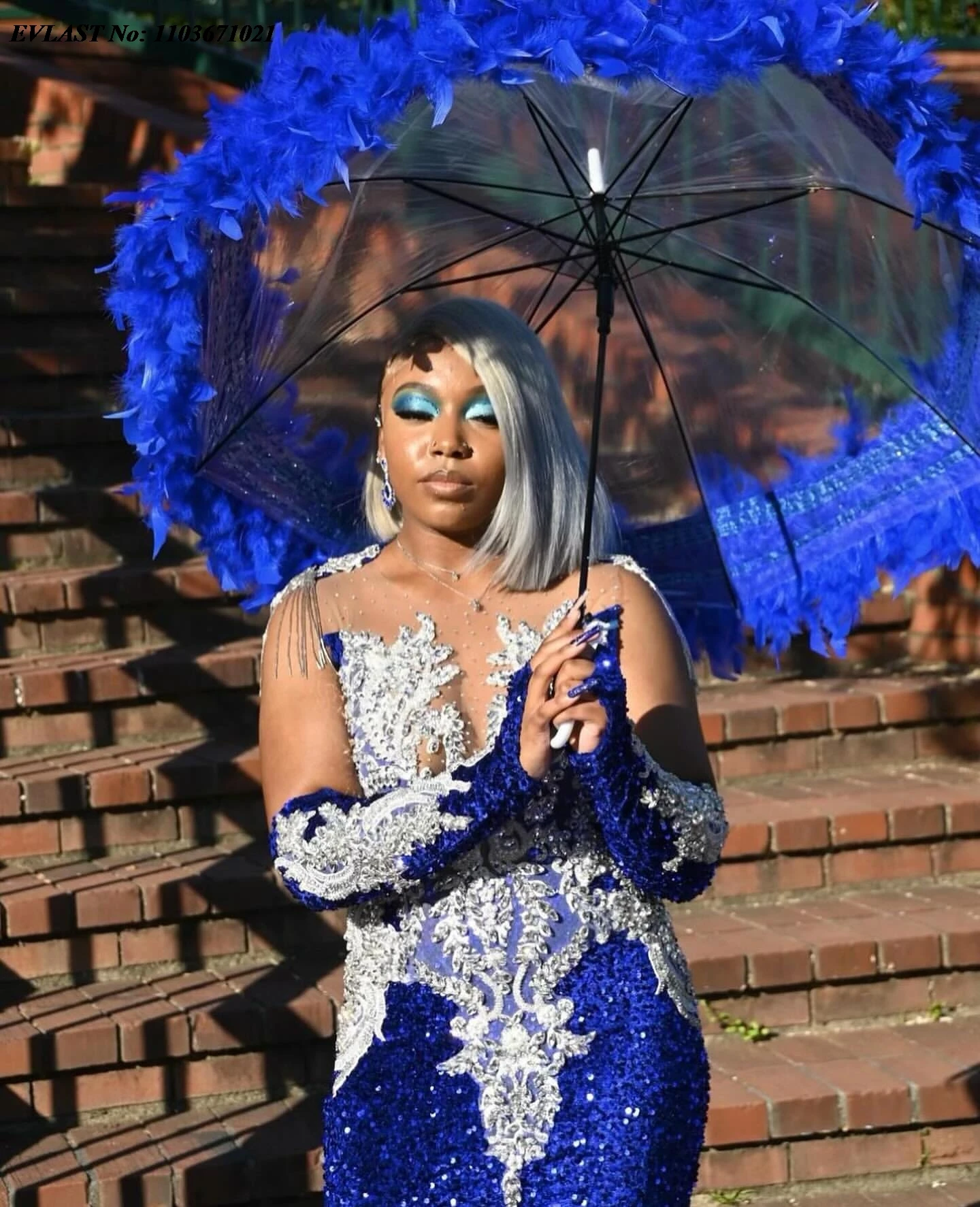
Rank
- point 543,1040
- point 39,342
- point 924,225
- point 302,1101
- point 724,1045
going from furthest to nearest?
point 39,342, point 724,1045, point 302,1101, point 924,225, point 543,1040

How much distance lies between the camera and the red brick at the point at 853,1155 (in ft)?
14.4

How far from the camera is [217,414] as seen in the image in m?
2.74

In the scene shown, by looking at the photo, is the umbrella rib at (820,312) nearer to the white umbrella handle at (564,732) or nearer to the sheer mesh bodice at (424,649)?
the sheer mesh bodice at (424,649)

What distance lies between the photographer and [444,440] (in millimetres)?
2576

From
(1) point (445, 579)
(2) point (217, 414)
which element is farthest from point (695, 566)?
(2) point (217, 414)

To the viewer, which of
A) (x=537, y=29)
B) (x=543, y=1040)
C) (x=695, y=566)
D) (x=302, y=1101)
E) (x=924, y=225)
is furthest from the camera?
(x=302, y=1101)

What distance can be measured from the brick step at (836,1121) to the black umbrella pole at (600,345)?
6.89ft

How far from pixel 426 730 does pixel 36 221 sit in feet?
16.3

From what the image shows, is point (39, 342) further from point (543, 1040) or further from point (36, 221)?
point (543, 1040)

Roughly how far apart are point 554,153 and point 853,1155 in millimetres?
2682

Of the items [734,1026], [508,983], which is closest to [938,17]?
[734,1026]

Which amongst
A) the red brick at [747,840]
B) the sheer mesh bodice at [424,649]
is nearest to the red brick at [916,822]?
the red brick at [747,840]

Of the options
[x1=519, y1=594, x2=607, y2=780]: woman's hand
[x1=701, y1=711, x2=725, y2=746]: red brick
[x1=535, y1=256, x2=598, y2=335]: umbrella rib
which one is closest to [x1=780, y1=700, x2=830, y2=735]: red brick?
[x1=701, y1=711, x2=725, y2=746]: red brick

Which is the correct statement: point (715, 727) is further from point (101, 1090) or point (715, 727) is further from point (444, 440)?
point (444, 440)
